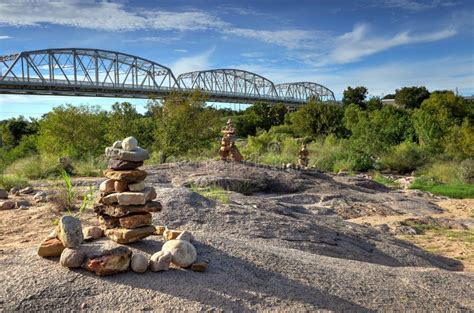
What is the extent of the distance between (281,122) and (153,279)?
3952cm

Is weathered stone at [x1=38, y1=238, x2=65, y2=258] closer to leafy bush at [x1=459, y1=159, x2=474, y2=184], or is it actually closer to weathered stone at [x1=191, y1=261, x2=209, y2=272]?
weathered stone at [x1=191, y1=261, x2=209, y2=272]

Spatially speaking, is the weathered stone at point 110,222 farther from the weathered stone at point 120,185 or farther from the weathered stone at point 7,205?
Result: the weathered stone at point 7,205

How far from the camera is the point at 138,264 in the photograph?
140 inches

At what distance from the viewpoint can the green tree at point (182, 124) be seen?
55.8ft

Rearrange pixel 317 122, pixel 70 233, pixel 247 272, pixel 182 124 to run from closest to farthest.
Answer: pixel 70 233, pixel 247 272, pixel 182 124, pixel 317 122

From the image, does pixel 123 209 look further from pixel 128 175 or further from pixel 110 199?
pixel 128 175

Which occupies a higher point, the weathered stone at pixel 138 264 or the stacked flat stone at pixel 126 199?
the stacked flat stone at pixel 126 199

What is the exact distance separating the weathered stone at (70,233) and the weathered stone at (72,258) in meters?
0.09

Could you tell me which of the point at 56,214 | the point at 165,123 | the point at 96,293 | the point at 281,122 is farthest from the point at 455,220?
the point at 281,122

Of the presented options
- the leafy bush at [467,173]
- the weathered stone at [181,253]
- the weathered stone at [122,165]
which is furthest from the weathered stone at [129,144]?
the leafy bush at [467,173]

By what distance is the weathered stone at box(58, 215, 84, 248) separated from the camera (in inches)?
142

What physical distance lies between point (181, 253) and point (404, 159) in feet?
61.4

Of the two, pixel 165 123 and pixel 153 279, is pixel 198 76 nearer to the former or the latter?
pixel 165 123

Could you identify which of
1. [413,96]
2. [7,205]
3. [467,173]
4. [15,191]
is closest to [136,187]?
[7,205]
